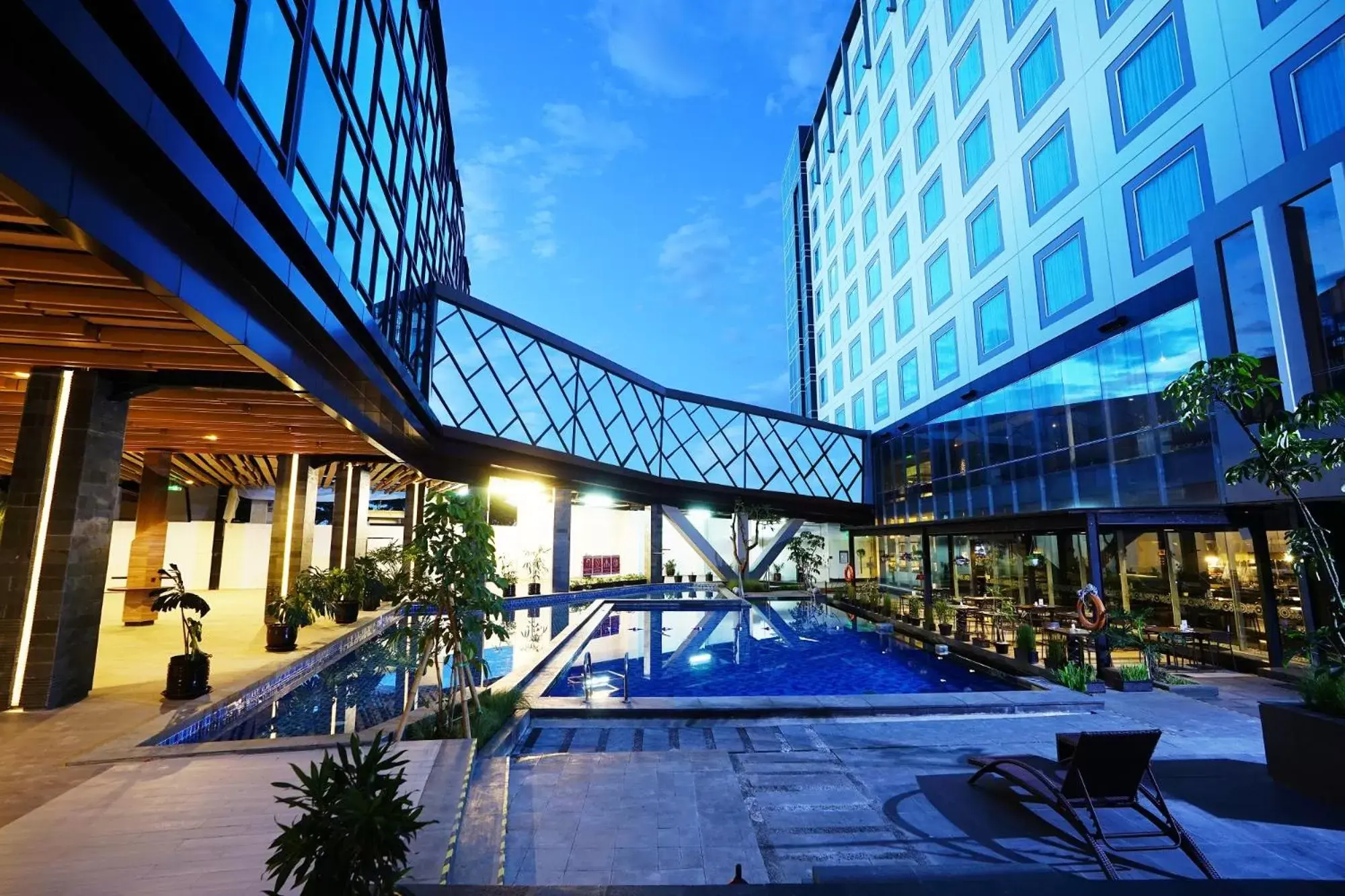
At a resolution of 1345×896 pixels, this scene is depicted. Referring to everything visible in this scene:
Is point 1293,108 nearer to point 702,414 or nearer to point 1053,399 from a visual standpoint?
point 1053,399

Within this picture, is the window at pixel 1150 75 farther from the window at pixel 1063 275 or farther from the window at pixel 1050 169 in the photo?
the window at pixel 1063 275

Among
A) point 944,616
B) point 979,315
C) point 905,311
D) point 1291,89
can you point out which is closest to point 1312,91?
point 1291,89

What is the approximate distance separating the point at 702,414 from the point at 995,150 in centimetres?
1662

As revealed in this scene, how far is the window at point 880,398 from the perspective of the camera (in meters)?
27.6

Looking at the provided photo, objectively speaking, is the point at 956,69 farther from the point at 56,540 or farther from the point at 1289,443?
the point at 56,540

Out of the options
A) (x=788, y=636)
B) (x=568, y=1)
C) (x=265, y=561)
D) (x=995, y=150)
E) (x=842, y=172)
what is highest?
(x=568, y=1)

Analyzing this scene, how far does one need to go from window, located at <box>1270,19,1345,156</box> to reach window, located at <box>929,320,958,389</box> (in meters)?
10.9

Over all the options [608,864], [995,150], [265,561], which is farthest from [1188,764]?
[265,561]

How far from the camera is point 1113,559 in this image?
13953 mm

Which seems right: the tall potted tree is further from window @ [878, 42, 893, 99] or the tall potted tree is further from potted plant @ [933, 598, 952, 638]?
window @ [878, 42, 893, 99]

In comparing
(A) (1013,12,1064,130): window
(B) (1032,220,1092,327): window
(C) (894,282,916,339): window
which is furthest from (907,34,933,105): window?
(B) (1032,220,1092,327): window

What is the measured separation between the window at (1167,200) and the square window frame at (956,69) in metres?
8.61

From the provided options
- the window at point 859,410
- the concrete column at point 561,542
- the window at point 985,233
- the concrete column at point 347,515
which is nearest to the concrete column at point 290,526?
the concrete column at point 347,515

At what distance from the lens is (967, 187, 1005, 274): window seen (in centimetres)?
1930
